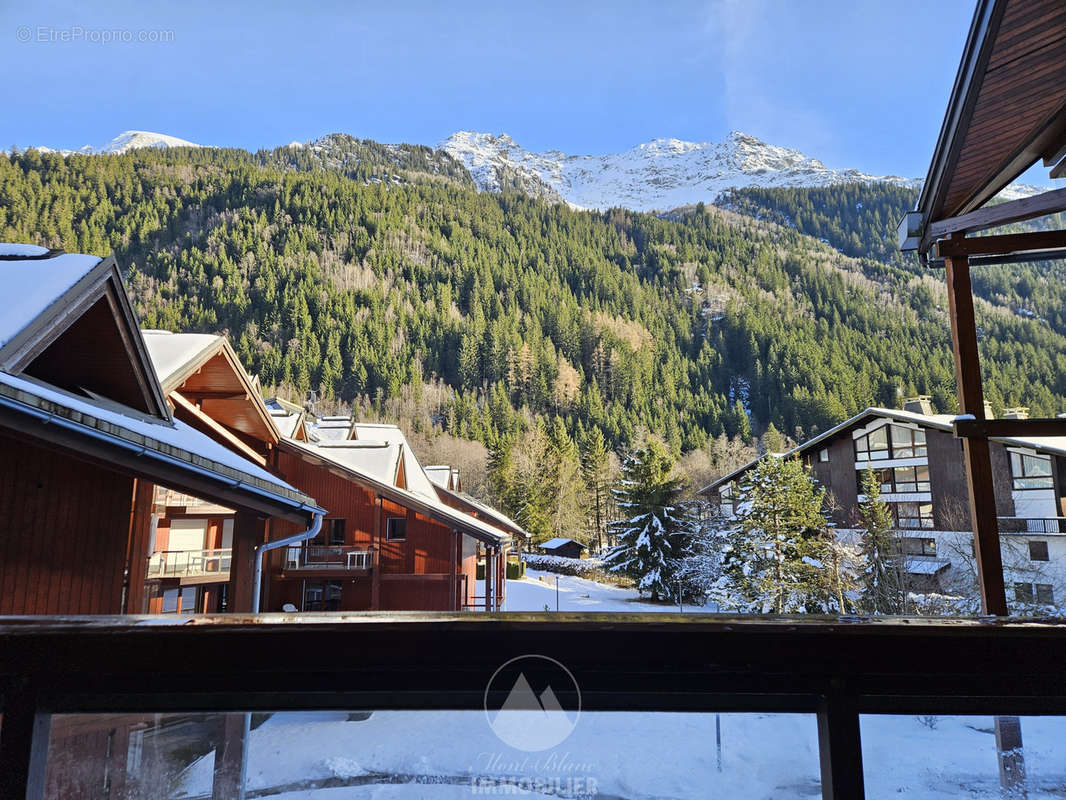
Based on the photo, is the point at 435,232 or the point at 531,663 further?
the point at 435,232

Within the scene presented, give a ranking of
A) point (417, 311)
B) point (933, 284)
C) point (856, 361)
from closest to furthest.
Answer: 1. point (856, 361)
2. point (417, 311)
3. point (933, 284)

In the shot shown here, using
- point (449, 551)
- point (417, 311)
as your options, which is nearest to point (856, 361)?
point (417, 311)

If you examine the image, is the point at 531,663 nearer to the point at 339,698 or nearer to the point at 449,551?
the point at 339,698

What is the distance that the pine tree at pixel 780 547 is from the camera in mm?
18438

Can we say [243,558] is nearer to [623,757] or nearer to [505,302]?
[623,757]

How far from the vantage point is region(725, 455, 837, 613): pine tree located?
60.5 ft

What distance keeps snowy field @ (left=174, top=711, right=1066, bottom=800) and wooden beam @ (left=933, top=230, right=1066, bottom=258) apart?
4.86 metres

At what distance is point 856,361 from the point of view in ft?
290

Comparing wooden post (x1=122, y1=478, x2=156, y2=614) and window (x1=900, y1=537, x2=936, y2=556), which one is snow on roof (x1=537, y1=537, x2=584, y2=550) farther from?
Result: wooden post (x1=122, y1=478, x2=156, y2=614)

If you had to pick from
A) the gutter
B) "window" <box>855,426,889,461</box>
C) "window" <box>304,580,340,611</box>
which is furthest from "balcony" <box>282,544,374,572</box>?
"window" <box>855,426,889,461</box>

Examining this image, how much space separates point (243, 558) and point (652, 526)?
24381 millimetres

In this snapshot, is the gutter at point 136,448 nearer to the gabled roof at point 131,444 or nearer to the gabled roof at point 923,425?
the gabled roof at point 131,444

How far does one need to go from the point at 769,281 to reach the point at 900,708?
144013 mm

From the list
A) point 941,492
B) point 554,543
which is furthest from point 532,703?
point 554,543
